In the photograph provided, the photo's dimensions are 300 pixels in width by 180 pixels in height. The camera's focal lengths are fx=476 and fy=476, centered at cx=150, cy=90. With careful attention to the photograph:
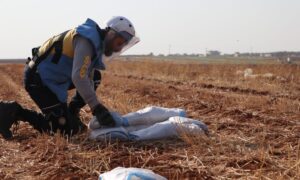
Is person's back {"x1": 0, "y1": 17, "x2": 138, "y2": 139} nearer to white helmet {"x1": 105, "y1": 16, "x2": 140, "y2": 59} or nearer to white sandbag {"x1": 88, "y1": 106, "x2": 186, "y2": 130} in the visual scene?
white helmet {"x1": 105, "y1": 16, "x2": 140, "y2": 59}

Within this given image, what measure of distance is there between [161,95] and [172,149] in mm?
5424

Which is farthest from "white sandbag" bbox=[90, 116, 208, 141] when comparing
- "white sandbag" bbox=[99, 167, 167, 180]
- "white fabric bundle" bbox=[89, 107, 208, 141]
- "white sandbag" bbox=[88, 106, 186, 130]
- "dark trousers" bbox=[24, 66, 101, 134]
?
"white sandbag" bbox=[99, 167, 167, 180]

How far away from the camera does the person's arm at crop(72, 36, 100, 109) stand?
4.92 m

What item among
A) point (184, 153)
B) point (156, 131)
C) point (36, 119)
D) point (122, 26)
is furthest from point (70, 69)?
point (184, 153)

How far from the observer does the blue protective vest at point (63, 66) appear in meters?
5.13

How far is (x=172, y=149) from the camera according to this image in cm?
445

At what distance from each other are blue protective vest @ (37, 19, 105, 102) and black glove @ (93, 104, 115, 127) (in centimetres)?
55


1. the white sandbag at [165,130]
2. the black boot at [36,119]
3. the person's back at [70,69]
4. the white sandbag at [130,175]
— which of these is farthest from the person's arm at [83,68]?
the white sandbag at [130,175]

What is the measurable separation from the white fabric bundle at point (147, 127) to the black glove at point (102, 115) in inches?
2.7

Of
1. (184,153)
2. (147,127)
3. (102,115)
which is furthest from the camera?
(147,127)

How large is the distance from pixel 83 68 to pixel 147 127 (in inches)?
39.4

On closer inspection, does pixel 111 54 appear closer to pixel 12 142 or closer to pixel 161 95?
pixel 12 142

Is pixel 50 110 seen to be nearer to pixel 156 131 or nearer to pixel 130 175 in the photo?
pixel 156 131

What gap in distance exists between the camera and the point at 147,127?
532 centimetres
